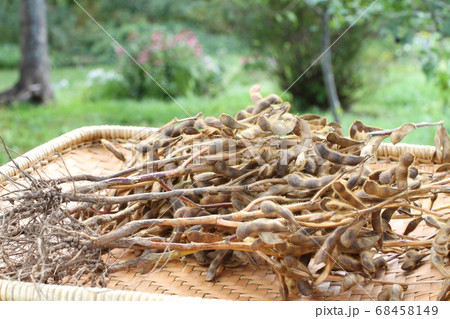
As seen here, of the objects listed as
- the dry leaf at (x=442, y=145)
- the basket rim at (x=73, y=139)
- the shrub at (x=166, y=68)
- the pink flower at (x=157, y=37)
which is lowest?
the shrub at (x=166, y=68)

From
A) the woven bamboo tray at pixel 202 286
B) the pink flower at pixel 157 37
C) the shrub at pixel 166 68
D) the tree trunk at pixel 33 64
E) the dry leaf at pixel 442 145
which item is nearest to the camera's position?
the woven bamboo tray at pixel 202 286

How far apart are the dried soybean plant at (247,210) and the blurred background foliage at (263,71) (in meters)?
1.97

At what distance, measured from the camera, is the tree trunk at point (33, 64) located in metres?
4.24

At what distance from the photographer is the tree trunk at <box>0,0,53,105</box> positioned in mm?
4242

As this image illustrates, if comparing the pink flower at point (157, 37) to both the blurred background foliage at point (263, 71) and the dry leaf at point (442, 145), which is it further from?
the dry leaf at point (442, 145)

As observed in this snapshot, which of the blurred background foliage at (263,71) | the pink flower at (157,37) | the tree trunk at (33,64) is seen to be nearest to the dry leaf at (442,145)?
the blurred background foliage at (263,71)

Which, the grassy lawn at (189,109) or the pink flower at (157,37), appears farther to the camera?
Result: the pink flower at (157,37)

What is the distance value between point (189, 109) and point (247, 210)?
228 centimetres

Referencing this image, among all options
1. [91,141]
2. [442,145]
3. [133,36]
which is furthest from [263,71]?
[442,145]

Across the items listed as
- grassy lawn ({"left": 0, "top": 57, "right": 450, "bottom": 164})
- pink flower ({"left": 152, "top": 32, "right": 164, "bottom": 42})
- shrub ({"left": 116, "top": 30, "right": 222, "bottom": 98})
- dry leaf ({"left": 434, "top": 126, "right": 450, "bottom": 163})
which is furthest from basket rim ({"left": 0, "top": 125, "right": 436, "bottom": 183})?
→ pink flower ({"left": 152, "top": 32, "right": 164, "bottom": 42})

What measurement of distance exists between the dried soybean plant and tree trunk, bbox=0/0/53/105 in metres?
3.36

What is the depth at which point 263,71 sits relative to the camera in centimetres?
459

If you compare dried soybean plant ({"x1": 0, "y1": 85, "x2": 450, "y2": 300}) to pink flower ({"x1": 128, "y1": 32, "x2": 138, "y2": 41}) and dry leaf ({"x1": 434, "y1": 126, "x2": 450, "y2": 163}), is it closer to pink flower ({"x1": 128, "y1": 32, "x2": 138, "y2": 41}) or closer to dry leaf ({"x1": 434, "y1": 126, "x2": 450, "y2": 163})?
dry leaf ({"x1": 434, "y1": 126, "x2": 450, "y2": 163})

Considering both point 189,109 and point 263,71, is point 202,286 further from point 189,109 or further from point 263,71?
point 263,71
